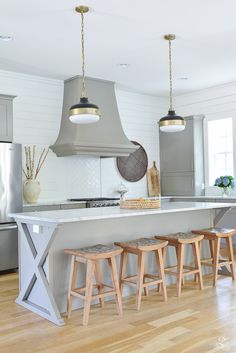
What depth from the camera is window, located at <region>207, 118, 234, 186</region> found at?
7082 mm

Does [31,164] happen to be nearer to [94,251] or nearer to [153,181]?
[153,181]

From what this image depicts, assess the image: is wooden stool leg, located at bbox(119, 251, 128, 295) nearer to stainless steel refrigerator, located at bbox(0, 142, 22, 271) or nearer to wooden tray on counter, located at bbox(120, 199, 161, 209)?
wooden tray on counter, located at bbox(120, 199, 161, 209)

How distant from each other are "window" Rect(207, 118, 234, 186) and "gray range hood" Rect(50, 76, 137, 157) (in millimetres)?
1803

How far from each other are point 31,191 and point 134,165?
2.42 m

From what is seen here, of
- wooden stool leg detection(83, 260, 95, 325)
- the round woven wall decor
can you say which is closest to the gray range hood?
the round woven wall decor

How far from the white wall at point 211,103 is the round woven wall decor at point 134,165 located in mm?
1229

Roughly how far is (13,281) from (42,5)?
317 centimetres

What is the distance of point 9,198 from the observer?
16.7 ft

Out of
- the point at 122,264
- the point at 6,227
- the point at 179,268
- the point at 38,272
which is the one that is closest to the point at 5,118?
the point at 6,227

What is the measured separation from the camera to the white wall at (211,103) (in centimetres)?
693

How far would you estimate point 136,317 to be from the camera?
11.0ft

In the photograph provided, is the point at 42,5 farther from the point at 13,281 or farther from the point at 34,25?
the point at 13,281

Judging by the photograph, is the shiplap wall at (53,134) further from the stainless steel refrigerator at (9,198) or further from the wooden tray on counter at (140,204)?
the wooden tray on counter at (140,204)

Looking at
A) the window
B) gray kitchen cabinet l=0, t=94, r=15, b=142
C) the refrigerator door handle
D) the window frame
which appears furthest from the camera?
the window
